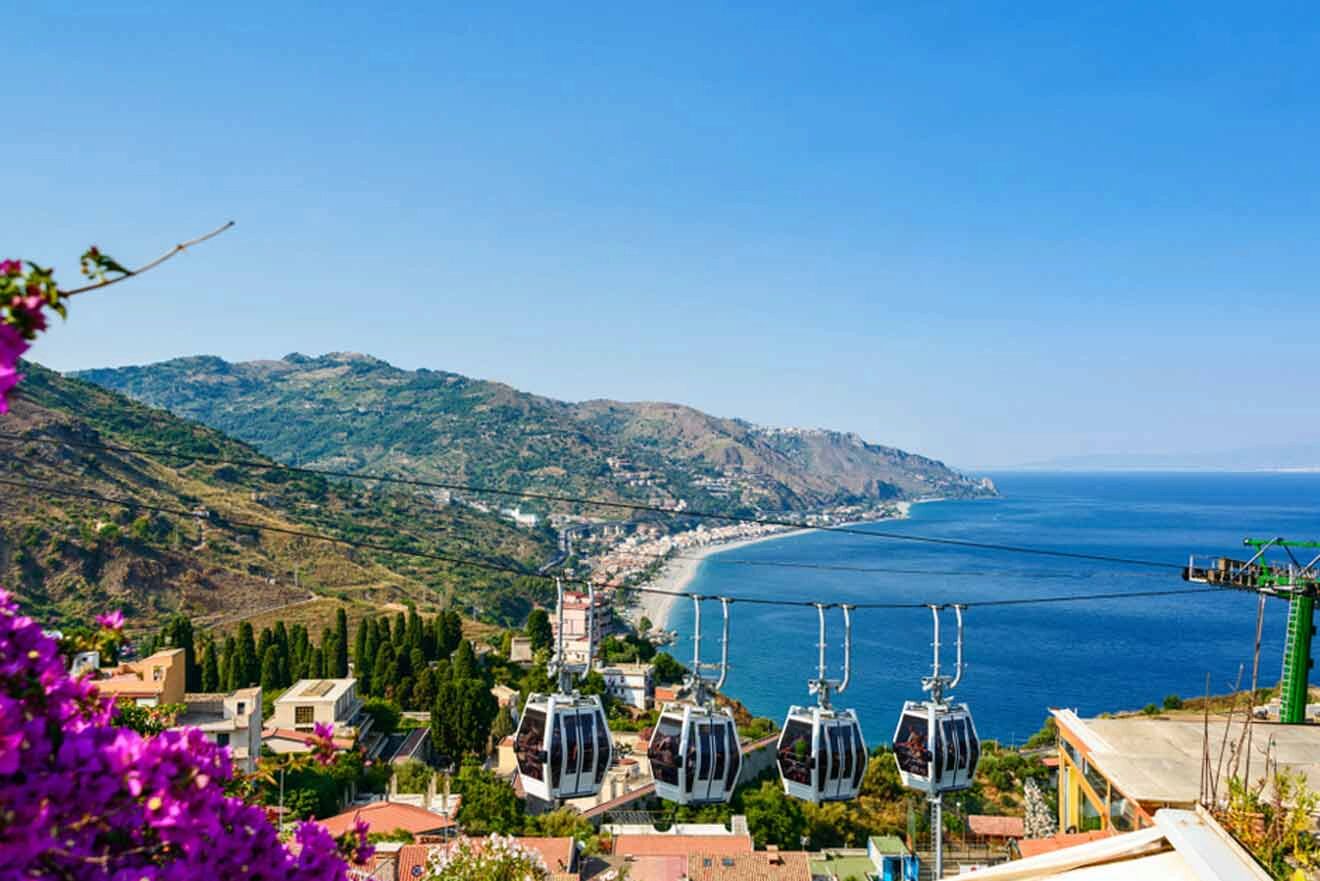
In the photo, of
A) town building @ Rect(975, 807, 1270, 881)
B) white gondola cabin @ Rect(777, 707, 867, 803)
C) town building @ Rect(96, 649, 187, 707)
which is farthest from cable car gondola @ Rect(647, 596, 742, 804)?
town building @ Rect(96, 649, 187, 707)

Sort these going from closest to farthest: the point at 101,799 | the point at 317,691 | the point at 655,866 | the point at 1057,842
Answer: the point at 101,799 → the point at 1057,842 → the point at 655,866 → the point at 317,691

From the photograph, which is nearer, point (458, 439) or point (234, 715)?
point (234, 715)

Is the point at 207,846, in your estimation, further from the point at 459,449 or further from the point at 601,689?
the point at 459,449

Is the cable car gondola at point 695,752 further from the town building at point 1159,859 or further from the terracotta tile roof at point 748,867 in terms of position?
the terracotta tile roof at point 748,867

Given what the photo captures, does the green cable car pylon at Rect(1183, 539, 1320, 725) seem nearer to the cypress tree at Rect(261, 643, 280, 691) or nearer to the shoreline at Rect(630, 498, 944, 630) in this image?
the cypress tree at Rect(261, 643, 280, 691)

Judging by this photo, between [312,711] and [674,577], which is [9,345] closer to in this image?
[312,711]

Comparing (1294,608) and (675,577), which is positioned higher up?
(1294,608)

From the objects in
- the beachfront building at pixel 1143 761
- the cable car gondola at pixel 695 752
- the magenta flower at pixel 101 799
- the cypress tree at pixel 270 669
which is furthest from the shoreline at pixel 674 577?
the magenta flower at pixel 101 799

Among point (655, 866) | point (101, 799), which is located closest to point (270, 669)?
point (655, 866)
